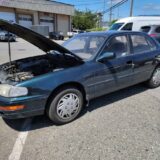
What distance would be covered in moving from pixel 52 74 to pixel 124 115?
5.25 ft

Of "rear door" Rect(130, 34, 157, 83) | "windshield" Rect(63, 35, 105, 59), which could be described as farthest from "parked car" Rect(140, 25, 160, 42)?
"windshield" Rect(63, 35, 105, 59)

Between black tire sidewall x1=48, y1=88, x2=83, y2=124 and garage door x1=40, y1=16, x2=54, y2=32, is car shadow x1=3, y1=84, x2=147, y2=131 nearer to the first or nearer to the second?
black tire sidewall x1=48, y1=88, x2=83, y2=124

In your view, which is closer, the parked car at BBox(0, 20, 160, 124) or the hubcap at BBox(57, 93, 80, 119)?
the parked car at BBox(0, 20, 160, 124)

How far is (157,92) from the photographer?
488 centimetres

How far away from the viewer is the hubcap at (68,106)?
3.27 m

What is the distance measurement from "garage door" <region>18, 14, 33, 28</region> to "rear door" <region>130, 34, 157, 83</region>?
32317mm

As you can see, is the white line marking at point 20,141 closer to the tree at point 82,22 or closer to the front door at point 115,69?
the front door at point 115,69

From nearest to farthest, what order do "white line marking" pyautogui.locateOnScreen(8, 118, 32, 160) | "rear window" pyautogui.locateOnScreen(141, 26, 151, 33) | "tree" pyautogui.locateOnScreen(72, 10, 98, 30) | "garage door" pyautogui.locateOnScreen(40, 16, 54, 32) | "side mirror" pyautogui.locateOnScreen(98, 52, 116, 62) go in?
"white line marking" pyautogui.locateOnScreen(8, 118, 32, 160) < "side mirror" pyautogui.locateOnScreen(98, 52, 116, 62) < "rear window" pyautogui.locateOnScreen(141, 26, 151, 33) < "garage door" pyautogui.locateOnScreen(40, 16, 54, 32) < "tree" pyautogui.locateOnScreen(72, 10, 98, 30)

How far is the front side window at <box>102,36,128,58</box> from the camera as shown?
3.89 meters

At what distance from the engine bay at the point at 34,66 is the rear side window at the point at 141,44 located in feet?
5.48

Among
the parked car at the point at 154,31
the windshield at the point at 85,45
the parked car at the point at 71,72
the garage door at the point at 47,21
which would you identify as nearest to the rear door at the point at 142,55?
the parked car at the point at 71,72

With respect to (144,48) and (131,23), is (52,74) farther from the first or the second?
(131,23)

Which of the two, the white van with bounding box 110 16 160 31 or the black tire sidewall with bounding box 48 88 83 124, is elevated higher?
the white van with bounding box 110 16 160 31

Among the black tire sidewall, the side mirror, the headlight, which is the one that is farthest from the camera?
the side mirror
